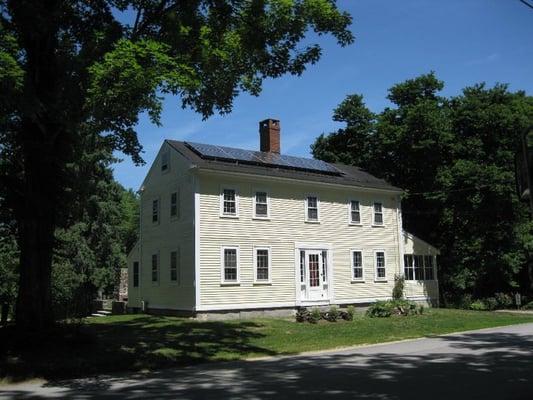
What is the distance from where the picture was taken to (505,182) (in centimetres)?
3038

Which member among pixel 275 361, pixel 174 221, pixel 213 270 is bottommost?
pixel 275 361

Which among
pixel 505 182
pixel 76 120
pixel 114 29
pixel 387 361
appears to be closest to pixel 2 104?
pixel 76 120

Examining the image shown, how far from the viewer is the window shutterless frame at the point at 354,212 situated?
29.4m

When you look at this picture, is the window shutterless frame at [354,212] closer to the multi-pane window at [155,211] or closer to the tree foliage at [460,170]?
the tree foliage at [460,170]

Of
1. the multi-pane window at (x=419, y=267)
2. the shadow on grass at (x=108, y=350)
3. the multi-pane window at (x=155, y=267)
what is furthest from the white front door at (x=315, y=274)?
the shadow on grass at (x=108, y=350)

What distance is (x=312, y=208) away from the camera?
27.9m

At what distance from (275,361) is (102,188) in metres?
30.9

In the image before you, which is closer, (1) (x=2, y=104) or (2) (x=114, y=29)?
(1) (x=2, y=104)

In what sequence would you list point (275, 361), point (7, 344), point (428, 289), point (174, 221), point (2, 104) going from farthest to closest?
point (428, 289)
point (174, 221)
point (275, 361)
point (7, 344)
point (2, 104)

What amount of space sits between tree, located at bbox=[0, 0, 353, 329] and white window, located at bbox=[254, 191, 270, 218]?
1061 centimetres

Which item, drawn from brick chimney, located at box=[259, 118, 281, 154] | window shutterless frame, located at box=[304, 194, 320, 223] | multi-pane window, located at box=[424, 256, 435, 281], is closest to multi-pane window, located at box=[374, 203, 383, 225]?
window shutterless frame, located at box=[304, 194, 320, 223]

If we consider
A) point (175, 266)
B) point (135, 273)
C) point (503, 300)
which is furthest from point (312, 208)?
point (503, 300)

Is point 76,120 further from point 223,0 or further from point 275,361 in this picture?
point 275,361

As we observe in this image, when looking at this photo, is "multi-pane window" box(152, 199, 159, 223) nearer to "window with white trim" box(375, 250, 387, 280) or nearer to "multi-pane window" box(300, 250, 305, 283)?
"multi-pane window" box(300, 250, 305, 283)
